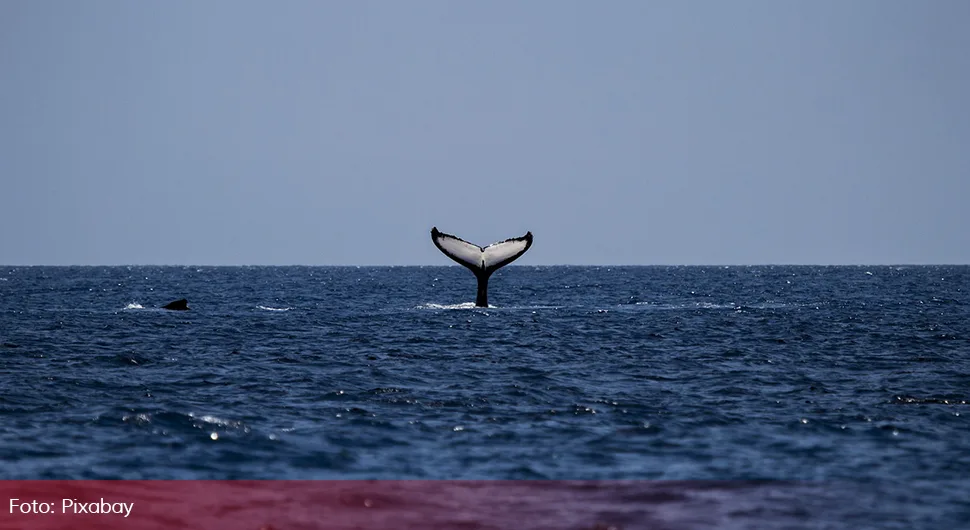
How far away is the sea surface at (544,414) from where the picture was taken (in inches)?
492

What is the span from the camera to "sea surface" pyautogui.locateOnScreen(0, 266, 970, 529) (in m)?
12.5

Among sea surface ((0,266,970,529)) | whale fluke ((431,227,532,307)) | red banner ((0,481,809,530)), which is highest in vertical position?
whale fluke ((431,227,532,307))

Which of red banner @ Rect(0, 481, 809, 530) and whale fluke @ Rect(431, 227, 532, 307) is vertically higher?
whale fluke @ Rect(431, 227, 532, 307)

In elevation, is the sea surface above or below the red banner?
above

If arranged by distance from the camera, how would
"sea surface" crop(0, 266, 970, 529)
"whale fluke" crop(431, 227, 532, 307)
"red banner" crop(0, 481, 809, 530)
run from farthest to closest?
"whale fluke" crop(431, 227, 532, 307) → "sea surface" crop(0, 266, 970, 529) → "red banner" crop(0, 481, 809, 530)

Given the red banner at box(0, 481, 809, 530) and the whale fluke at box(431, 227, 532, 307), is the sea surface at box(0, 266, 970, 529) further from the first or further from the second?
the whale fluke at box(431, 227, 532, 307)

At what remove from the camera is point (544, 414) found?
1778cm

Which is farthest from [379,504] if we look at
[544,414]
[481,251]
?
[481,251]

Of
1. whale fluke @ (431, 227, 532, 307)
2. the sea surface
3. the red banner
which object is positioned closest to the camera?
the red banner

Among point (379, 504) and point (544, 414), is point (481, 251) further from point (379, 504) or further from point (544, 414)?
point (379, 504)

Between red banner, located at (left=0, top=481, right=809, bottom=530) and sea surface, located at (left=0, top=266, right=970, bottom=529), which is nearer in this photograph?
red banner, located at (left=0, top=481, right=809, bottom=530)

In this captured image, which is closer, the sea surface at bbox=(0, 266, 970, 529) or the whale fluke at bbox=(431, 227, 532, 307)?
the sea surface at bbox=(0, 266, 970, 529)

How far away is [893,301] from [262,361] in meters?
45.1

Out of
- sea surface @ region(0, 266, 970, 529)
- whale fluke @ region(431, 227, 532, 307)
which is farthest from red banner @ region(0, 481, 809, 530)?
whale fluke @ region(431, 227, 532, 307)
